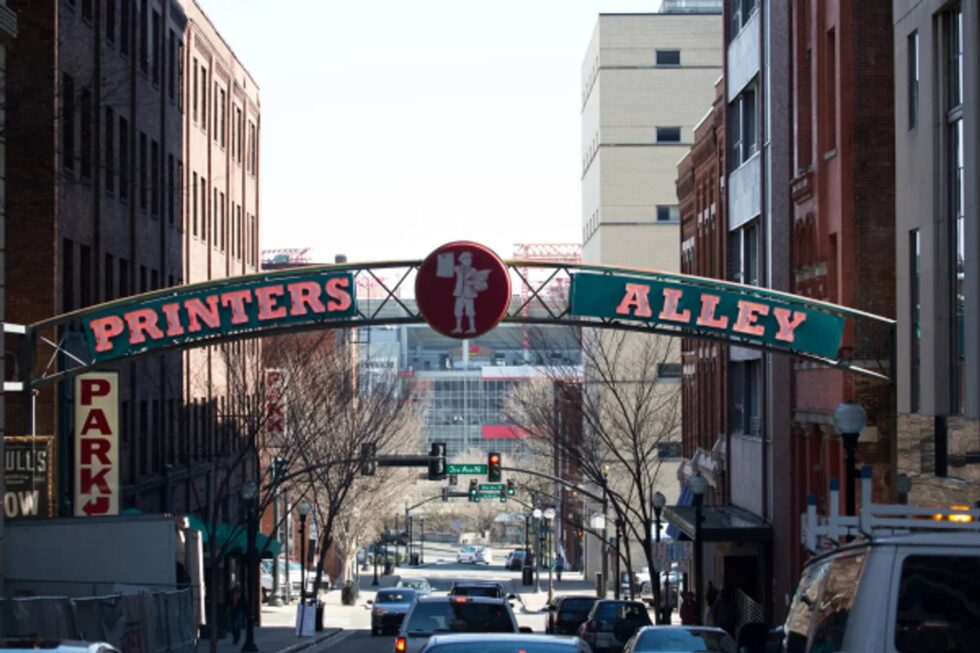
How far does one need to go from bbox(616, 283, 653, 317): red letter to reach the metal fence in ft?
31.6

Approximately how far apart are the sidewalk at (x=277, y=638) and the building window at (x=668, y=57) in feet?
139

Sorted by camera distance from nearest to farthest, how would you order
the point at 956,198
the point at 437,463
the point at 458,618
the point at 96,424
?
1. the point at 458,618
2. the point at 956,198
3. the point at 96,424
4. the point at 437,463

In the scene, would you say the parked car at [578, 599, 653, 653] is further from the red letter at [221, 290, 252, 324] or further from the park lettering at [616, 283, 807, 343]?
the red letter at [221, 290, 252, 324]

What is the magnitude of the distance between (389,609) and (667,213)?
46.3 meters

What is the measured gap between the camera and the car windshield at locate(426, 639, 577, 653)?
13.1m

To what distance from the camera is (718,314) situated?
96.8 feet

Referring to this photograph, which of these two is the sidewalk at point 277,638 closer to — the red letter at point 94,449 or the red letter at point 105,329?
the red letter at point 94,449

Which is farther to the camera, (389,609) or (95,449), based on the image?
(389,609)

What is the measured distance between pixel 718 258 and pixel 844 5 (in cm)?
1947

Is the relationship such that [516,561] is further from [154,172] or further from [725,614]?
[725,614]

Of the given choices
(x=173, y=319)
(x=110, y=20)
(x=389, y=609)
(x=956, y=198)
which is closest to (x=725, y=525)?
(x=389, y=609)

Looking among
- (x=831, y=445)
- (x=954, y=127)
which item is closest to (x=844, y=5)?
(x=954, y=127)

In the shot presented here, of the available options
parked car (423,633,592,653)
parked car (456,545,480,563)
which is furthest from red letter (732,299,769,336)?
parked car (456,545,480,563)

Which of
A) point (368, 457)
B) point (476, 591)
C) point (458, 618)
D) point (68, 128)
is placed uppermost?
point (68, 128)
